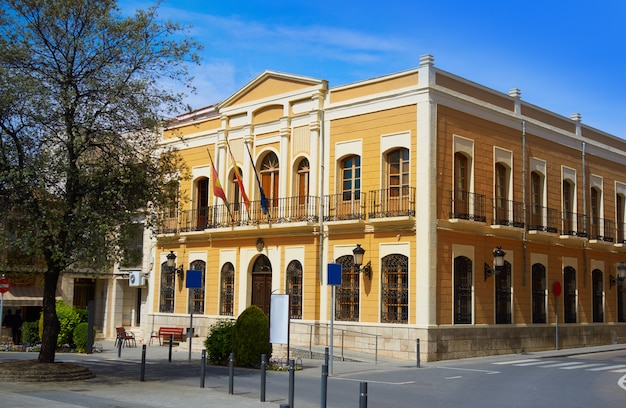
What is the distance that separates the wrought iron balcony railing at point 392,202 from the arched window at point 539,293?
268 inches

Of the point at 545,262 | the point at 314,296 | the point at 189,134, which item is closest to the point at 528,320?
the point at 545,262

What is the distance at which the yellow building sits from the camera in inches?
961

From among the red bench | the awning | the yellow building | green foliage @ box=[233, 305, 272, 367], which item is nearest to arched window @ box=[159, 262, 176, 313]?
the yellow building

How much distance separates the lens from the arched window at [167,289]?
32719mm

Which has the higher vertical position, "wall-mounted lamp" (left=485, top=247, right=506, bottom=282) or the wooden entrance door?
"wall-mounted lamp" (left=485, top=247, right=506, bottom=282)

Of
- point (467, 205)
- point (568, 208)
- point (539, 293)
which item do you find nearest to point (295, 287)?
point (467, 205)

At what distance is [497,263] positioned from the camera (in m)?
25.1

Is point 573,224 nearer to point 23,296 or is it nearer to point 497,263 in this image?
point 497,263

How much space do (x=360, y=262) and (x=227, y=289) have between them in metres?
7.79

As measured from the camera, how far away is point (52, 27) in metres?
17.8

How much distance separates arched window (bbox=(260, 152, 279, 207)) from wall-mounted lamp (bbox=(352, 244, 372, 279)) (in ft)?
Result: 17.4

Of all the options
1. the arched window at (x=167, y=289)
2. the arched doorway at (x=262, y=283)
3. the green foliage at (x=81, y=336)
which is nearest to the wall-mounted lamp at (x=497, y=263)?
the arched doorway at (x=262, y=283)

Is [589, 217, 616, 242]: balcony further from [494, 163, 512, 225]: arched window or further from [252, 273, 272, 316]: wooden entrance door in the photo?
[252, 273, 272, 316]: wooden entrance door

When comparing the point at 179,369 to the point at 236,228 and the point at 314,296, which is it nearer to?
the point at 314,296
